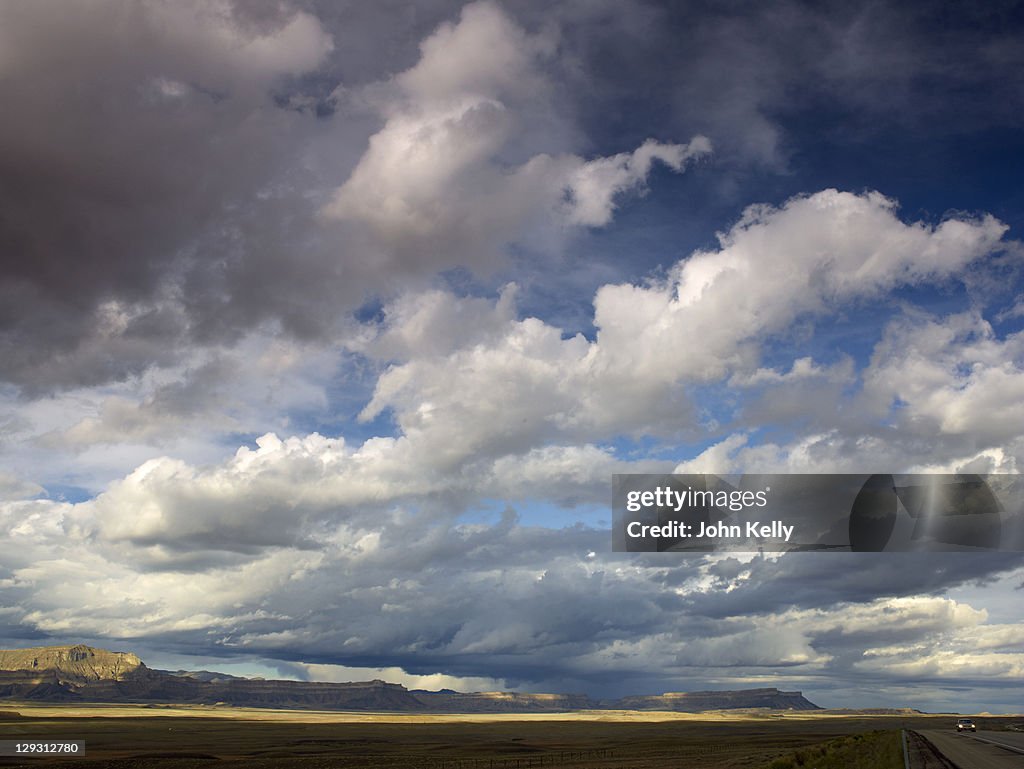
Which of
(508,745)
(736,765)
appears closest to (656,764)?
(736,765)

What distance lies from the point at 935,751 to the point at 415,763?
238 ft

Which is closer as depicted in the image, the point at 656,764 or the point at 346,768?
the point at 656,764


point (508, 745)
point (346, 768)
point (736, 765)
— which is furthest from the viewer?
point (508, 745)

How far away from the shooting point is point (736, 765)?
277 feet

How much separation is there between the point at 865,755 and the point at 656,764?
28.4 meters

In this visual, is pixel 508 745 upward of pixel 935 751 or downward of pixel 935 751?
downward

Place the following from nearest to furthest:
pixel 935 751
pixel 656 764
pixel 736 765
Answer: pixel 935 751 < pixel 736 765 < pixel 656 764

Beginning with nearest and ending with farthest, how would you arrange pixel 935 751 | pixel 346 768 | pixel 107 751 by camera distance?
pixel 935 751 < pixel 346 768 < pixel 107 751

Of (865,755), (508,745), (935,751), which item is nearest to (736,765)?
(865,755)

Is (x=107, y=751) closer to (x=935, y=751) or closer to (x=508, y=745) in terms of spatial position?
(x=508, y=745)

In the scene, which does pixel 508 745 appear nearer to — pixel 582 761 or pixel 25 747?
pixel 582 761

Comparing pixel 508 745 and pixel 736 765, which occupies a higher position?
pixel 736 765

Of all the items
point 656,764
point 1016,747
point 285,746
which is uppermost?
point 1016,747

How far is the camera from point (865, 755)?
3044 inches
